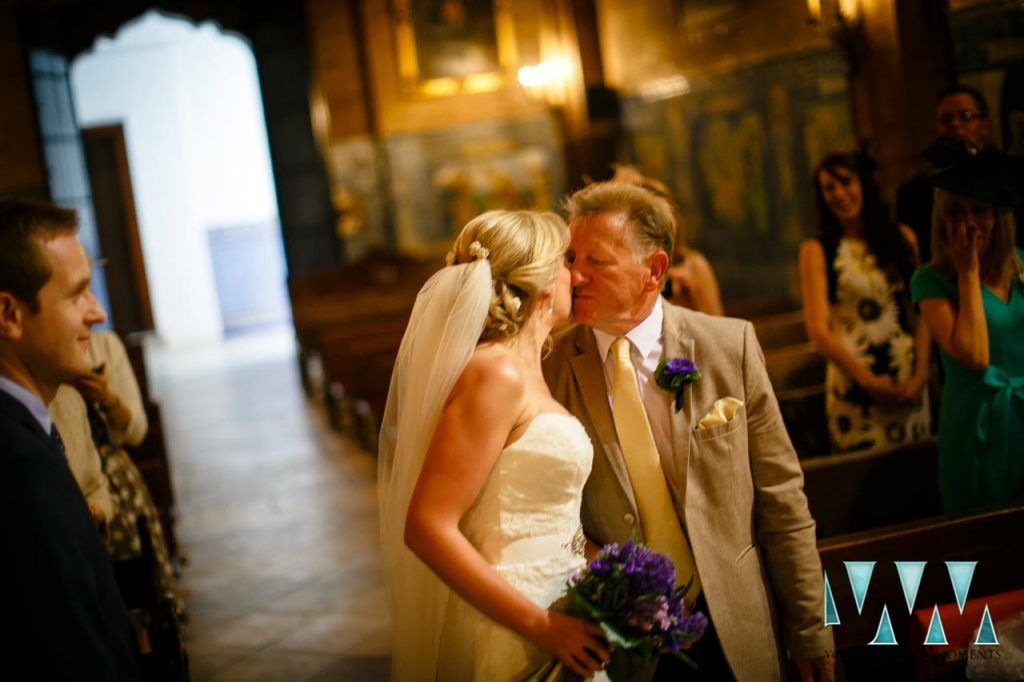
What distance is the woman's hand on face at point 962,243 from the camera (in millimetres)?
3342

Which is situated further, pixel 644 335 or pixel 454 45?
pixel 454 45

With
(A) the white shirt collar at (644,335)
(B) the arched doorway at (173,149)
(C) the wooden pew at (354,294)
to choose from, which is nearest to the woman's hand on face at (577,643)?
(A) the white shirt collar at (644,335)

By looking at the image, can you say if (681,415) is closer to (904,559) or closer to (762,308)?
(904,559)

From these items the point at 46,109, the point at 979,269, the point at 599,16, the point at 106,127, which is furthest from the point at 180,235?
the point at 979,269

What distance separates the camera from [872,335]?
445 centimetres

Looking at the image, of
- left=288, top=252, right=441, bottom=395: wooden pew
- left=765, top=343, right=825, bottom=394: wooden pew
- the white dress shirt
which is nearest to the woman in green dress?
the white dress shirt

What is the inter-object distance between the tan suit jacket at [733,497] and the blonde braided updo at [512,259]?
33cm

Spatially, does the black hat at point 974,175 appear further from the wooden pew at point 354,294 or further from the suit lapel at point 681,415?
the wooden pew at point 354,294

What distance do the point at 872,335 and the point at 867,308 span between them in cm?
→ 12

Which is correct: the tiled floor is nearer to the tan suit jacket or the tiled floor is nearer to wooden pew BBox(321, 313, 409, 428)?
wooden pew BBox(321, 313, 409, 428)

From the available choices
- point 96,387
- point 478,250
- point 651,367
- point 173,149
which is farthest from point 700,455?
point 173,149

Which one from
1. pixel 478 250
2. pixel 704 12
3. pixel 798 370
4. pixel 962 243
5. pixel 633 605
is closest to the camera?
pixel 633 605

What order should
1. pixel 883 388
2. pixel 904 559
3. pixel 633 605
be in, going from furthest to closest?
pixel 883 388
pixel 904 559
pixel 633 605

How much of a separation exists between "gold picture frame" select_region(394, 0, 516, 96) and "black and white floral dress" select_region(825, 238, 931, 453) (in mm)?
10875
